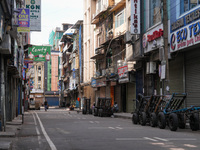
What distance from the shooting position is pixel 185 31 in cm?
2320

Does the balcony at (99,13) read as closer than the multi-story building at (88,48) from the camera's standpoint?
Yes

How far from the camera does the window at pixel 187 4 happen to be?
922 inches

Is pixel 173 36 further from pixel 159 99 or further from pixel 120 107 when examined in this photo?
pixel 120 107

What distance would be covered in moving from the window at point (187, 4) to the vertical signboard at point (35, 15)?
1002 cm

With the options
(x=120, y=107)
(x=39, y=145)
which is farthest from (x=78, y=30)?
(x=39, y=145)

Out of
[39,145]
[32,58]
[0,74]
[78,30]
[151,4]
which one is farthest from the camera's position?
[78,30]

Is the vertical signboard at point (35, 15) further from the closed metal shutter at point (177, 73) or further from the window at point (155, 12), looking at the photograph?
the closed metal shutter at point (177, 73)

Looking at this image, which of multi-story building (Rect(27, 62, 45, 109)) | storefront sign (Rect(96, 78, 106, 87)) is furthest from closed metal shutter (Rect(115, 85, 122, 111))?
multi-story building (Rect(27, 62, 45, 109))

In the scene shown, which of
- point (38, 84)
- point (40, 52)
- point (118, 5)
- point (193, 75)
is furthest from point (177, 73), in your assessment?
point (38, 84)

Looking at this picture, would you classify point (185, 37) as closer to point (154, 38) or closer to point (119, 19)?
point (154, 38)

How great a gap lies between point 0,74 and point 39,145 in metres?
6.37

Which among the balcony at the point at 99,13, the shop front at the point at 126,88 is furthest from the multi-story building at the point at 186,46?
the balcony at the point at 99,13

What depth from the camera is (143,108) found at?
22.1m

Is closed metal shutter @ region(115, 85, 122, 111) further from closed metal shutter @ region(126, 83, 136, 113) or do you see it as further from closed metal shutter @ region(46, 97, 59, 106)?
closed metal shutter @ region(46, 97, 59, 106)
